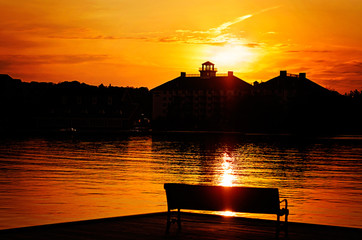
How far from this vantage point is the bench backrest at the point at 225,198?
15.0 metres

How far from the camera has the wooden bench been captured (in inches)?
589

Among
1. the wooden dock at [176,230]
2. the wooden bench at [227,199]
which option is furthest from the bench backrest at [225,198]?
the wooden dock at [176,230]

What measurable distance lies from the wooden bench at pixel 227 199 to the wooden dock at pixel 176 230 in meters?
0.52

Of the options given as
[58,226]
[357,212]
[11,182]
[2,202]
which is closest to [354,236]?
[58,226]

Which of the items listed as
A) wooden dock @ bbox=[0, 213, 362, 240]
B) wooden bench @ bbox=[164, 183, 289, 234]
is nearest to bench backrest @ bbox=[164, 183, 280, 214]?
wooden bench @ bbox=[164, 183, 289, 234]

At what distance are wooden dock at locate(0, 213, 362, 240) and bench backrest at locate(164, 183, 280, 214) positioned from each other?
2.11ft

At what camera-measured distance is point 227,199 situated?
50.2ft

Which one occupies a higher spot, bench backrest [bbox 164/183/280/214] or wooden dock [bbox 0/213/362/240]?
bench backrest [bbox 164/183/280/214]

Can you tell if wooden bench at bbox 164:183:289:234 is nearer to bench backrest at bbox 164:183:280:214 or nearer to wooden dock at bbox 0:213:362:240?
bench backrest at bbox 164:183:280:214

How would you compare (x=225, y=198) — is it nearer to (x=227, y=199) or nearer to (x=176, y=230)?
(x=227, y=199)

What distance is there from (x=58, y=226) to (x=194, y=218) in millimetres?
3892

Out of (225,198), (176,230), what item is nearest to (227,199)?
(225,198)

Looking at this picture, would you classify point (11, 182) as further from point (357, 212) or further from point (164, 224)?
point (164, 224)

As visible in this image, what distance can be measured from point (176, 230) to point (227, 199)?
5.27 feet
